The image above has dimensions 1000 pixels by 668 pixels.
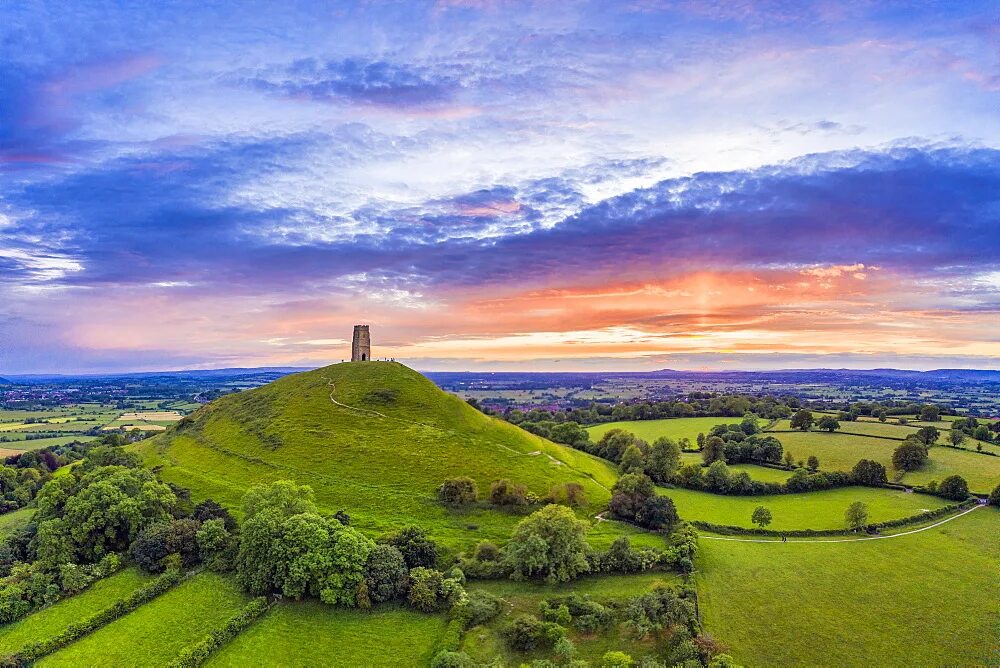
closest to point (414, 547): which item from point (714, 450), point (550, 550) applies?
point (550, 550)

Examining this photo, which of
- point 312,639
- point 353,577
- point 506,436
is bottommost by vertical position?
point 312,639

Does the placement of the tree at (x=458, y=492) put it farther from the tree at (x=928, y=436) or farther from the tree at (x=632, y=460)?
the tree at (x=928, y=436)

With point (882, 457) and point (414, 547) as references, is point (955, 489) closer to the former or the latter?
point (882, 457)

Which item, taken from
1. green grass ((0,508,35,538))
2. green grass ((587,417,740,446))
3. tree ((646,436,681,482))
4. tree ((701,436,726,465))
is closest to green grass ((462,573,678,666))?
tree ((646,436,681,482))

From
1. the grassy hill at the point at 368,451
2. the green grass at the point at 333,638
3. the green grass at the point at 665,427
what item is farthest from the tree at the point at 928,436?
the green grass at the point at 333,638

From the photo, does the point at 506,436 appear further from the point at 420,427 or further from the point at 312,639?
the point at 312,639

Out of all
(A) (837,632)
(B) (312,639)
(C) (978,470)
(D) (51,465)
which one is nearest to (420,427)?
(B) (312,639)
